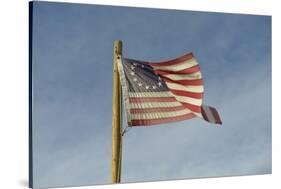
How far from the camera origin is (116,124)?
23.8 feet

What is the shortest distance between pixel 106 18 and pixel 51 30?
619mm

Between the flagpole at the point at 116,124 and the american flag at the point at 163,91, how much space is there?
0.07 m

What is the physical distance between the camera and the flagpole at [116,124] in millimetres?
7238

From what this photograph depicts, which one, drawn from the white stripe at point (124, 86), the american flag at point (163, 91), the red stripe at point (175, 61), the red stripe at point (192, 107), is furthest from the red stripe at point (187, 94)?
the white stripe at point (124, 86)

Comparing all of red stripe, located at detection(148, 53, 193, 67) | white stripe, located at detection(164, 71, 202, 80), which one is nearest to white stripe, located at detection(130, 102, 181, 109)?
white stripe, located at detection(164, 71, 202, 80)

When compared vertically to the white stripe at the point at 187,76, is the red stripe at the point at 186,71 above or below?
above

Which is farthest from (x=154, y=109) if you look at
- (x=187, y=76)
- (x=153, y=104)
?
(x=187, y=76)

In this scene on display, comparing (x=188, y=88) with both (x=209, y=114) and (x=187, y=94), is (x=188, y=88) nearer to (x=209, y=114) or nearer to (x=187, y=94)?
(x=187, y=94)

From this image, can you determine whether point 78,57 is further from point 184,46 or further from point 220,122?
point 220,122

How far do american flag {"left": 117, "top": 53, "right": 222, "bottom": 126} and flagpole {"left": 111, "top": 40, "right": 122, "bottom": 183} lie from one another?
7cm

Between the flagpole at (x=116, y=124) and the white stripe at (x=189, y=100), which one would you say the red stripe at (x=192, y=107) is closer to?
the white stripe at (x=189, y=100)

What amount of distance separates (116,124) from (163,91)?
709mm

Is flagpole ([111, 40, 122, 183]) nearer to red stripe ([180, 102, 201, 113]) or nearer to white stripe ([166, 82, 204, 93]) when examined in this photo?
white stripe ([166, 82, 204, 93])

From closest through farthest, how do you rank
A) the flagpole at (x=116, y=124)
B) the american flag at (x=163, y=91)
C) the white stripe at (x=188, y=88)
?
the flagpole at (x=116, y=124) < the american flag at (x=163, y=91) < the white stripe at (x=188, y=88)
